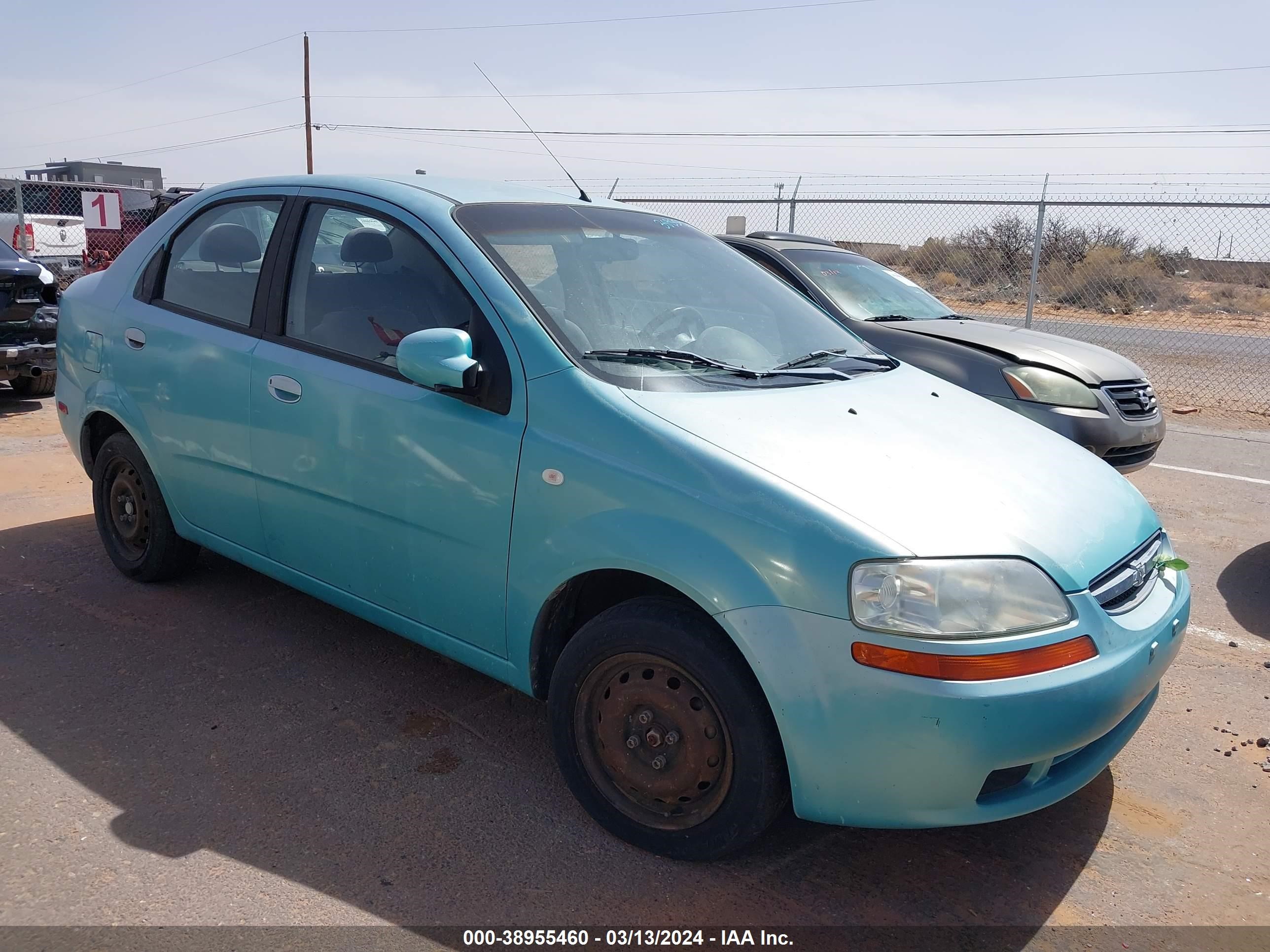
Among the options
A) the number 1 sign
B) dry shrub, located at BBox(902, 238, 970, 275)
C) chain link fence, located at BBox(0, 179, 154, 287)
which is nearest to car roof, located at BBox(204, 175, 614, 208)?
chain link fence, located at BBox(0, 179, 154, 287)

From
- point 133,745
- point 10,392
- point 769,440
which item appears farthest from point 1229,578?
point 10,392

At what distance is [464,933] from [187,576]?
9.13 ft

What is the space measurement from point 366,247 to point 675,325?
1.07 meters

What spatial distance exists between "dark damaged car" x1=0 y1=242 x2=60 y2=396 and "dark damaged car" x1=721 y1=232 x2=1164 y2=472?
592 cm

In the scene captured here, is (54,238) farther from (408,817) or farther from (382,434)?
(408,817)

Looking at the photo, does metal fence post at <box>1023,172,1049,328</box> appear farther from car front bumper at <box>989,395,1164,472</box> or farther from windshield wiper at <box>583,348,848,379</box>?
windshield wiper at <box>583,348,848,379</box>

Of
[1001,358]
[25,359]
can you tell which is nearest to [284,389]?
[1001,358]

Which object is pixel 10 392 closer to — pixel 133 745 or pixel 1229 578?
pixel 133 745

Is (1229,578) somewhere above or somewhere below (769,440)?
below

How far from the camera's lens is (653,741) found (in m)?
2.65

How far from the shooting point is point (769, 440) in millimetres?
2643

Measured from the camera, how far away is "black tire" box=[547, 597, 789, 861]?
2.48m

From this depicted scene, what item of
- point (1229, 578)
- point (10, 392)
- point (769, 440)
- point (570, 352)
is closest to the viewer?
point (769, 440)

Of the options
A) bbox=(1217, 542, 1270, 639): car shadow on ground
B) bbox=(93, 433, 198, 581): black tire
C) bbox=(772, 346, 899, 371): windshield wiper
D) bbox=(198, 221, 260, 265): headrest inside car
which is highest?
bbox=(198, 221, 260, 265): headrest inside car
